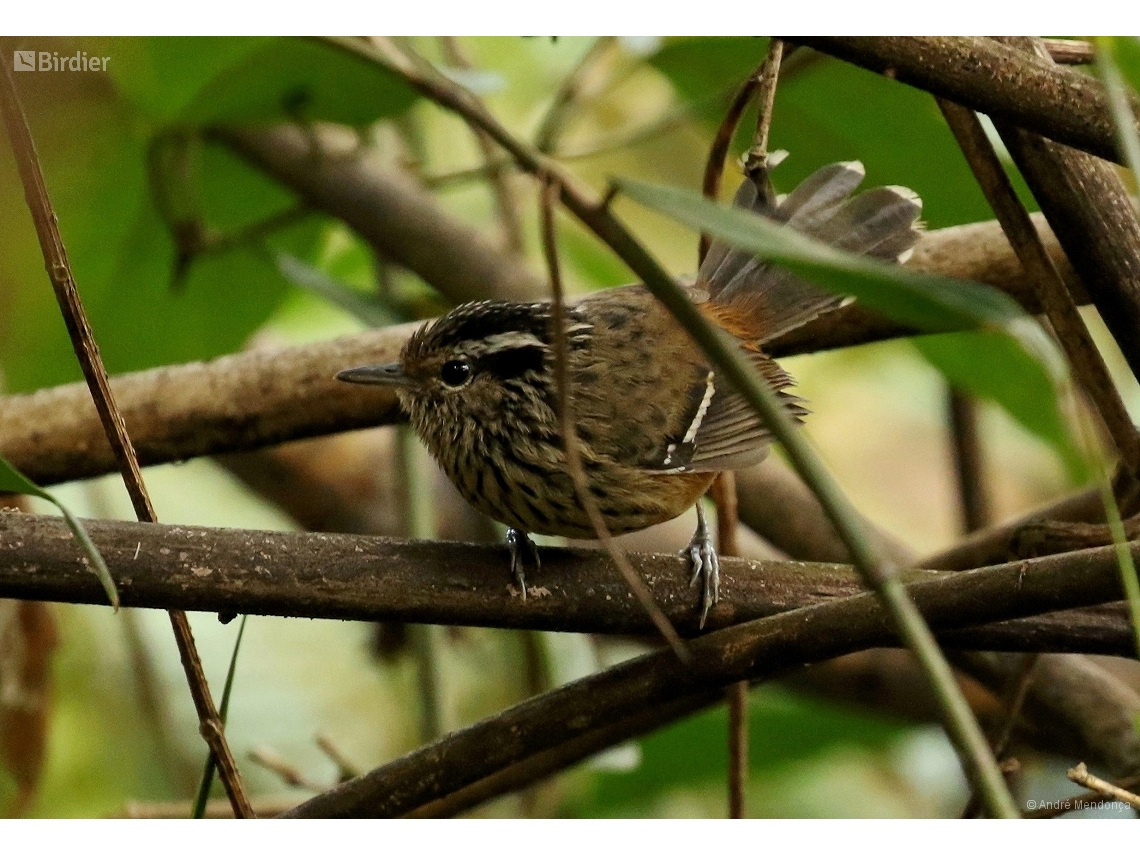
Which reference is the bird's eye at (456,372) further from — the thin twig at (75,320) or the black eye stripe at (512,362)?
the thin twig at (75,320)

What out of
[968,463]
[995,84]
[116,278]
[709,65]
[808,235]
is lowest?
[995,84]

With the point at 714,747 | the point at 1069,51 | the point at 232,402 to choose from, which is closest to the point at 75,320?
the point at 232,402

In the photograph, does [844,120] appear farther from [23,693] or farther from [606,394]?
[23,693]

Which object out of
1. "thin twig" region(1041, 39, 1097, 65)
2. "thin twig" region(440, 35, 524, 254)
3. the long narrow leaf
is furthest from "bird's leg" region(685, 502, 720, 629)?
"thin twig" region(440, 35, 524, 254)

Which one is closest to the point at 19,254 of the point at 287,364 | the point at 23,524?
the point at 287,364

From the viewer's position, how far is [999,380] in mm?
2412

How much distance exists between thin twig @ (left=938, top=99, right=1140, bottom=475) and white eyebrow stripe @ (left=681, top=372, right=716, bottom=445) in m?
0.55

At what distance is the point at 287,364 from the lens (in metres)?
2.37

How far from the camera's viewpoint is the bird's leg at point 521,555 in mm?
1672

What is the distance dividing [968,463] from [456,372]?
1769 millimetres

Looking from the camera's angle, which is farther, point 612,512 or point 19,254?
point 19,254

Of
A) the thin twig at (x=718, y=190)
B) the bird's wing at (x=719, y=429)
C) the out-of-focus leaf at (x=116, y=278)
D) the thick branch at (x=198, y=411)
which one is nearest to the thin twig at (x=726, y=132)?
the thin twig at (x=718, y=190)
